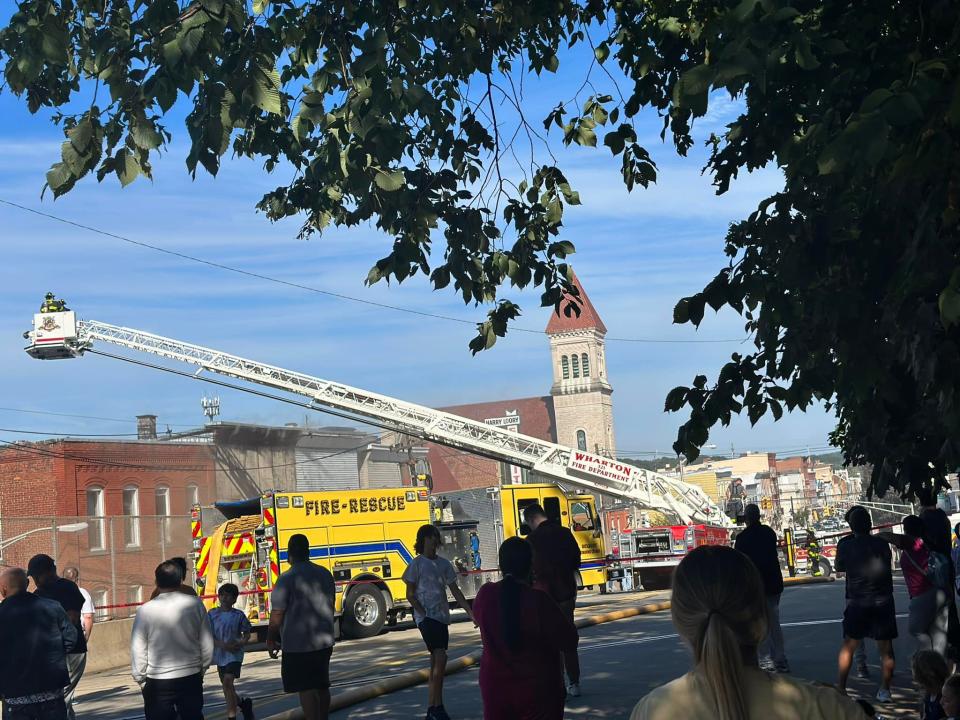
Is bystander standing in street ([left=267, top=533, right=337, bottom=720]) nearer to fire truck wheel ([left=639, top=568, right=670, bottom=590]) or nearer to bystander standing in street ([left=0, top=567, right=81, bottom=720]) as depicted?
bystander standing in street ([left=0, top=567, right=81, bottom=720])

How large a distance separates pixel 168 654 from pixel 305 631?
4.57 ft

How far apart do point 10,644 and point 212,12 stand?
15.2ft

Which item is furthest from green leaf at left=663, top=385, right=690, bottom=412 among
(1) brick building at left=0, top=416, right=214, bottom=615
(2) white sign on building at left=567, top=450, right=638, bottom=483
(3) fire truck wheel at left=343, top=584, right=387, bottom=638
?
(1) brick building at left=0, top=416, right=214, bottom=615

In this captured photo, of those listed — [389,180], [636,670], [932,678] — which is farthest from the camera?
[636,670]

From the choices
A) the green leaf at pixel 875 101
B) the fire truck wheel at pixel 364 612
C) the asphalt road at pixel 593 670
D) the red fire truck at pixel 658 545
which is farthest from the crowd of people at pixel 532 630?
the red fire truck at pixel 658 545

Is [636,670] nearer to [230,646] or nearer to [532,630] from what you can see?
[230,646]

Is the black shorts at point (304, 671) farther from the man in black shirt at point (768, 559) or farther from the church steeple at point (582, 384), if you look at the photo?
the church steeple at point (582, 384)

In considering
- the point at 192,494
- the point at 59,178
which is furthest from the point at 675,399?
the point at 192,494

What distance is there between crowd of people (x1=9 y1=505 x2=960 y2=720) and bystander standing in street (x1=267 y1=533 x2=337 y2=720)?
1cm

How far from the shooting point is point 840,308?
21.3 feet

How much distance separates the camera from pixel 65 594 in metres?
10.4

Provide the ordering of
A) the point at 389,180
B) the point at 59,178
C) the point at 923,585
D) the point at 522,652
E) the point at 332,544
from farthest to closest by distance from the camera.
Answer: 1. the point at 332,544
2. the point at 923,585
3. the point at 389,180
4. the point at 522,652
5. the point at 59,178

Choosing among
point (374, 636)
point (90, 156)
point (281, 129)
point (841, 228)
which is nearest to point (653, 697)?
point (90, 156)

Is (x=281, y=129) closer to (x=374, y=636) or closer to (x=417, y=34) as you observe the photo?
(x=417, y=34)
